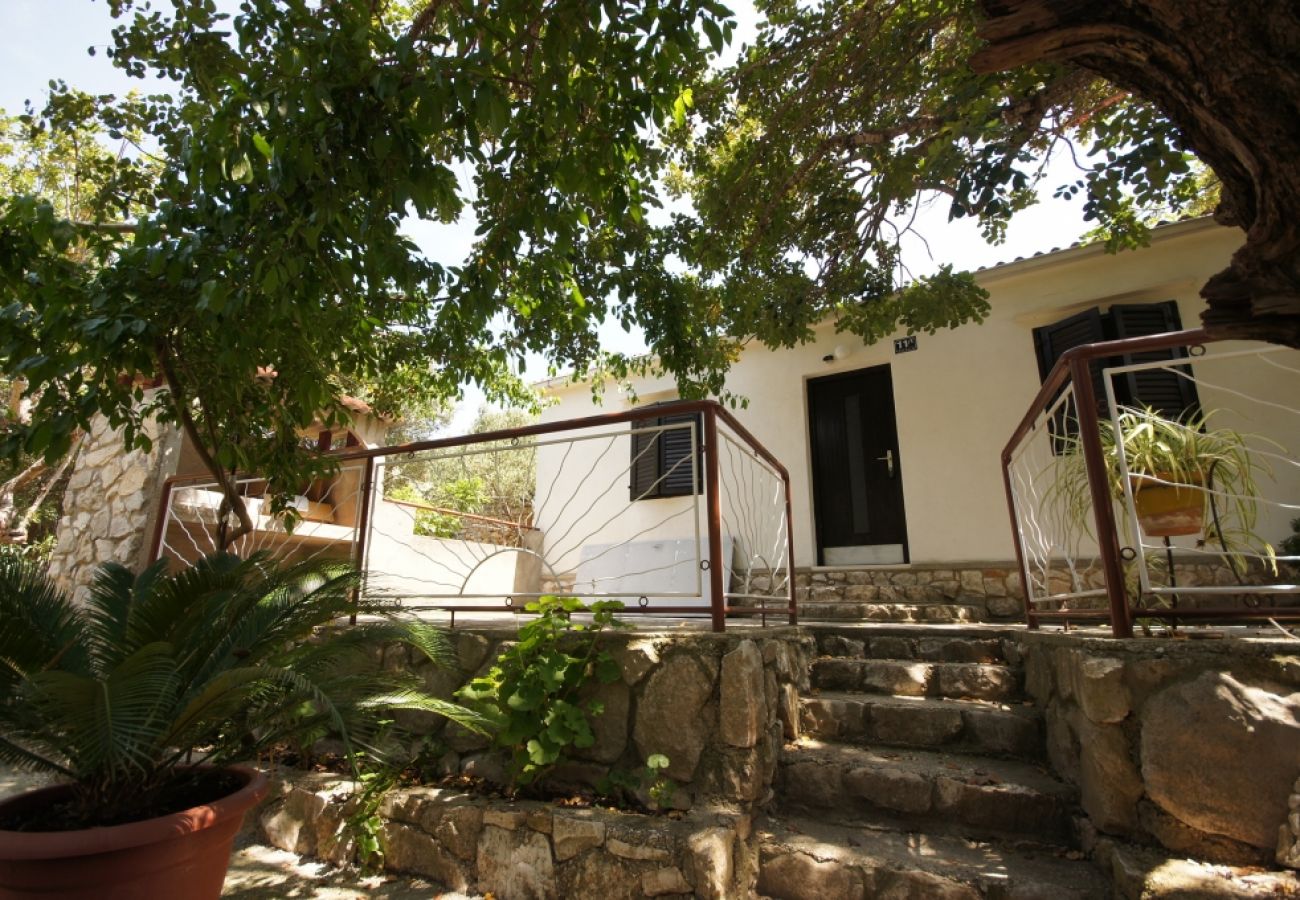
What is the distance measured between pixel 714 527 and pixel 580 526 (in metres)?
5.61

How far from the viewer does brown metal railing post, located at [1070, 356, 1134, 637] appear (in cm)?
232

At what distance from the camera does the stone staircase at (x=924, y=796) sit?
212cm

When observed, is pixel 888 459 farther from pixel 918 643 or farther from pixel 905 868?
pixel 905 868

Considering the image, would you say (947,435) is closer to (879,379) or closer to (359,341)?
(879,379)

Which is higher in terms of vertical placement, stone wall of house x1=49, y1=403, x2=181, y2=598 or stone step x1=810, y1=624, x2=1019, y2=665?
stone wall of house x1=49, y1=403, x2=181, y2=598

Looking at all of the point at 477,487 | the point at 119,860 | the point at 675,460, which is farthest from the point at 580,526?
Answer: the point at 119,860

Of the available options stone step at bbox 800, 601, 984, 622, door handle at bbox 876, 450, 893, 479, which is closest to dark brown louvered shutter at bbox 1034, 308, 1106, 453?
door handle at bbox 876, 450, 893, 479

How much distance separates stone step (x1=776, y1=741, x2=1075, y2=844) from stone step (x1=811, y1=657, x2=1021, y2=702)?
1.51ft

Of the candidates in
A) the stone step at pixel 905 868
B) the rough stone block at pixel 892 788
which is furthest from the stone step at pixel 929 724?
the stone step at pixel 905 868

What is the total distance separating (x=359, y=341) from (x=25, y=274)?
131cm

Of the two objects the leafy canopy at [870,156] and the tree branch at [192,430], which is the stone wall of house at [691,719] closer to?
the tree branch at [192,430]

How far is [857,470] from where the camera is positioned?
21.7 ft

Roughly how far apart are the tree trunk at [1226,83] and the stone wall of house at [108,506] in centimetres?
592

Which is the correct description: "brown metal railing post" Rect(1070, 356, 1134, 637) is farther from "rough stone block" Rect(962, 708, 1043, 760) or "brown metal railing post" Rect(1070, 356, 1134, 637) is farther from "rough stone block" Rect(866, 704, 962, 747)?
"rough stone block" Rect(866, 704, 962, 747)
